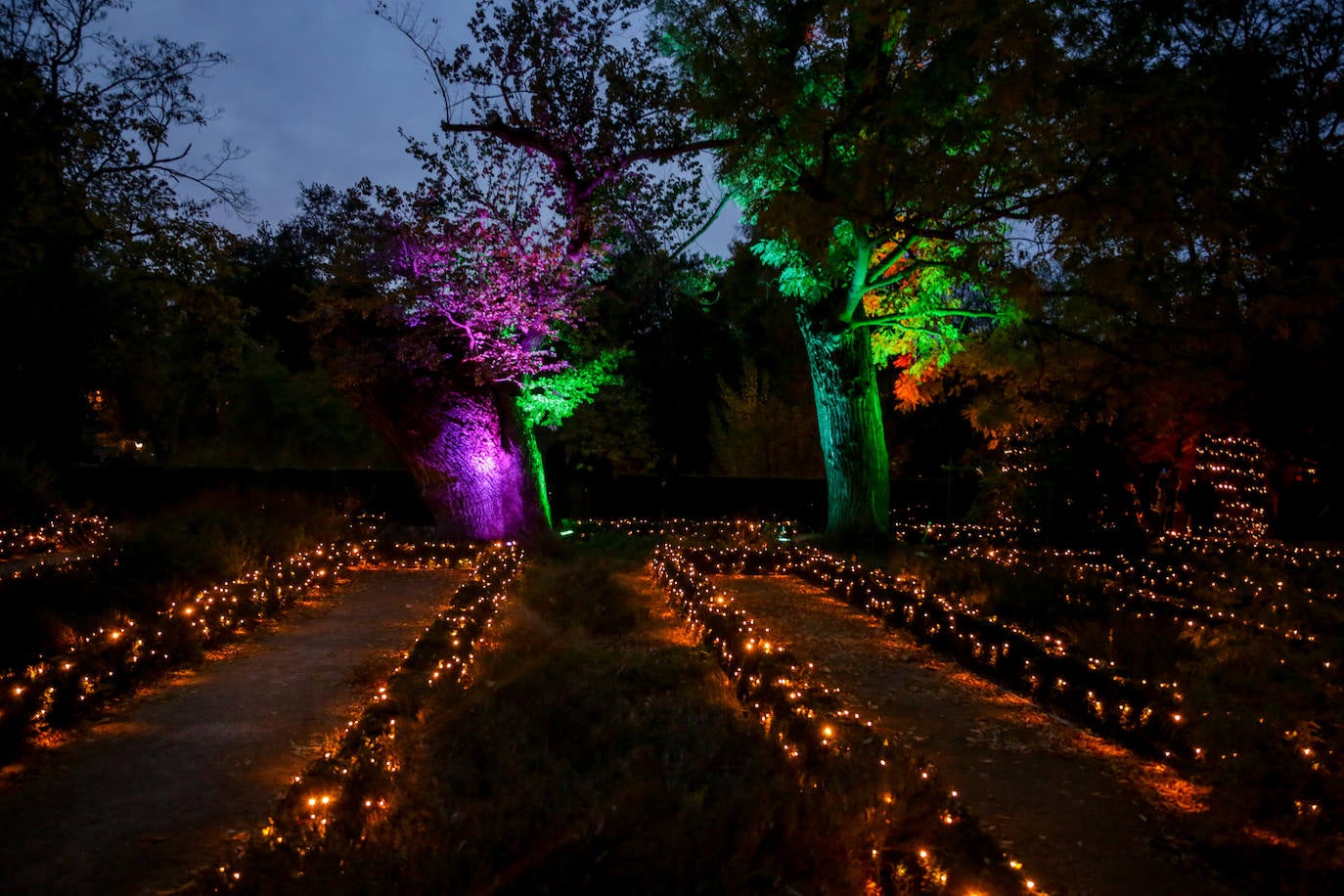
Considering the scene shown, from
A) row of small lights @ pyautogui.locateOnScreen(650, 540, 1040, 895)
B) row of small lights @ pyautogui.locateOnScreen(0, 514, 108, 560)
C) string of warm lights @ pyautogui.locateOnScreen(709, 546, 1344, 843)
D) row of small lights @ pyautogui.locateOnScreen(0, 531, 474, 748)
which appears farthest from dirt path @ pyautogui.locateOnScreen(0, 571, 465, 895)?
row of small lights @ pyautogui.locateOnScreen(0, 514, 108, 560)

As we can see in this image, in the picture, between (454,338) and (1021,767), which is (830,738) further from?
(454,338)

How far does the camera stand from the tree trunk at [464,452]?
13.7 meters

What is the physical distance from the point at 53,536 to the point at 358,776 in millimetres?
11518

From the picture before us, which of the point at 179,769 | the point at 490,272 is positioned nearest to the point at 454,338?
the point at 490,272

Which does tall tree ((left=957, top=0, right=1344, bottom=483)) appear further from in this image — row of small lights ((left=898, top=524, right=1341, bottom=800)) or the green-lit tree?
row of small lights ((left=898, top=524, right=1341, bottom=800))

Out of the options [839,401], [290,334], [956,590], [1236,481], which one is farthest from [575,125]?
[290,334]

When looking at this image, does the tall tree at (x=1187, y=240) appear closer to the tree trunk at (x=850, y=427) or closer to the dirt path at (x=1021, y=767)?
the tree trunk at (x=850, y=427)

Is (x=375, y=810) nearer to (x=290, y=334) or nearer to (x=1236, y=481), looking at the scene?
(x=1236, y=481)

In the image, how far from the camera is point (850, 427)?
13.3 meters

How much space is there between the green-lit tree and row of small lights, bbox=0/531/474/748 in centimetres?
680

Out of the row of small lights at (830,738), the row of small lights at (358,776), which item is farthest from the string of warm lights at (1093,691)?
the row of small lights at (358,776)

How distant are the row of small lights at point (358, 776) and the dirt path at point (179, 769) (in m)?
0.24

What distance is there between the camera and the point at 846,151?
11.7 meters

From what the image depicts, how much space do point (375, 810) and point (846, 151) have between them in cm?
1038
